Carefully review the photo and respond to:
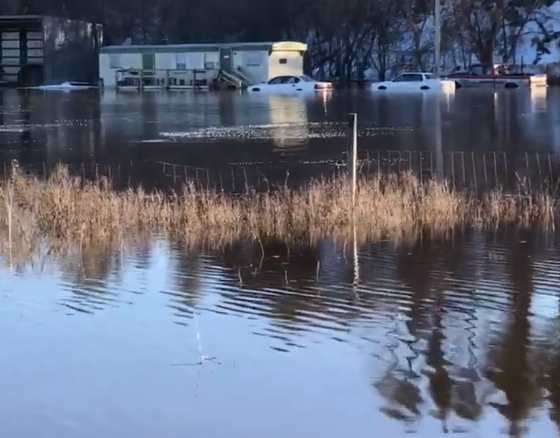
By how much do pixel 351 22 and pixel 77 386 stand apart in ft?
227

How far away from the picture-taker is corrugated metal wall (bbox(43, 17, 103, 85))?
72.9 m

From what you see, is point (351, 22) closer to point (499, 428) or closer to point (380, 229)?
point (380, 229)

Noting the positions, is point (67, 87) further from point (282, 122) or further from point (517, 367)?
point (517, 367)

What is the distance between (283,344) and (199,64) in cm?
6341

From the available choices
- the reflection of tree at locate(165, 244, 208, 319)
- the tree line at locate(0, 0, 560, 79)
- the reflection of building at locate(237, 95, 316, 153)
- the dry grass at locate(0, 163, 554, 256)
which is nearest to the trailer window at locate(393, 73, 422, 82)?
the tree line at locate(0, 0, 560, 79)

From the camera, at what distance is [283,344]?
27.1 feet

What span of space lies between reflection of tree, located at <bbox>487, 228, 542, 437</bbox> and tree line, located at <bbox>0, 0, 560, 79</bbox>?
65597 mm

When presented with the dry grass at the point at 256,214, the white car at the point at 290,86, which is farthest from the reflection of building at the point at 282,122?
the white car at the point at 290,86

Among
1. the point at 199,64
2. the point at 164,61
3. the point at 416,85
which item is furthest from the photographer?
the point at 164,61

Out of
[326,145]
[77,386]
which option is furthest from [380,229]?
[326,145]

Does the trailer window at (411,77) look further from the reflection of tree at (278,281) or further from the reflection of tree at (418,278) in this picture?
the reflection of tree at (278,281)

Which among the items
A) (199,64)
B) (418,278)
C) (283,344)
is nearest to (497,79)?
(199,64)

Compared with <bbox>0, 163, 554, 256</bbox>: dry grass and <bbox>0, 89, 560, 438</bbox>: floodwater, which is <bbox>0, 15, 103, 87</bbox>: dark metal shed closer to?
<bbox>0, 163, 554, 256</bbox>: dry grass

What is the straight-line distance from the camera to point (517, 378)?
24.2ft
